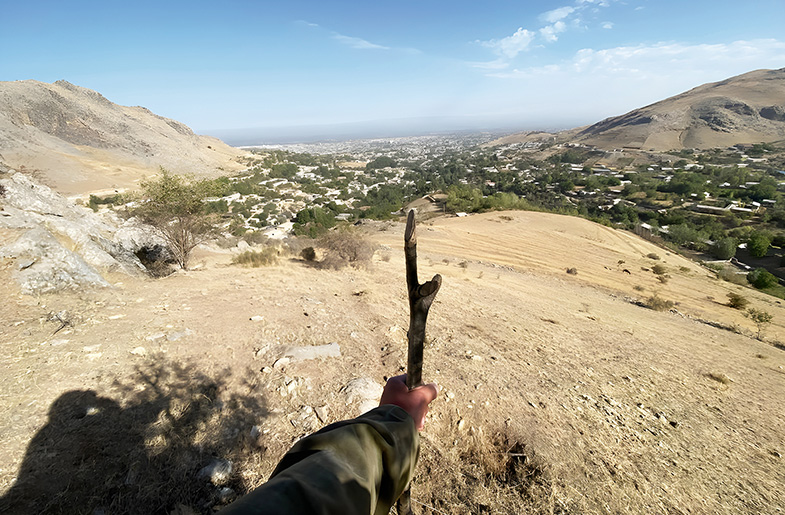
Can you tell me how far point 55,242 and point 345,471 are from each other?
9.09 metres

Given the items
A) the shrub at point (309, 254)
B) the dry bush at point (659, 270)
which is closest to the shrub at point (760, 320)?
the dry bush at point (659, 270)

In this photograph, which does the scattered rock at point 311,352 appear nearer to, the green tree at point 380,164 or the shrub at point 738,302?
the shrub at point 738,302

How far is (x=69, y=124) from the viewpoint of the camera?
185 feet

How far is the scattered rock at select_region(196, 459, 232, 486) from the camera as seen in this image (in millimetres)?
2932

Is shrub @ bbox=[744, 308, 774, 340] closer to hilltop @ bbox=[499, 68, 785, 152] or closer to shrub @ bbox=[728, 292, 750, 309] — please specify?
shrub @ bbox=[728, 292, 750, 309]

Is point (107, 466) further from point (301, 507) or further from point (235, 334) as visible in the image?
point (301, 507)

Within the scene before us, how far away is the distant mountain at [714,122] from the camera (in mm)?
96375

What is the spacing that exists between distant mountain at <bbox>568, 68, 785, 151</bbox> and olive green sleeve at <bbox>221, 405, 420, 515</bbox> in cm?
13008

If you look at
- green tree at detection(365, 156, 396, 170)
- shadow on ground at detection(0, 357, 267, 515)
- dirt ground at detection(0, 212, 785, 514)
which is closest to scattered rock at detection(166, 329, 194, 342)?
dirt ground at detection(0, 212, 785, 514)

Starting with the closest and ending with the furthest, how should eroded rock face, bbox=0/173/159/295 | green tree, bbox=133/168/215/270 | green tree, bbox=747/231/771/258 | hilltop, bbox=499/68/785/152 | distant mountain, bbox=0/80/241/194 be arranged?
eroded rock face, bbox=0/173/159/295
green tree, bbox=133/168/215/270
green tree, bbox=747/231/771/258
distant mountain, bbox=0/80/241/194
hilltop, bbox=499/68/785/152

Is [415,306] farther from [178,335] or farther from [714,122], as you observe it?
[714,122]

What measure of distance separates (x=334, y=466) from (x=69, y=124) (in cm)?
8522

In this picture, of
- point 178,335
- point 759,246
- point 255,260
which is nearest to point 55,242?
point 178,335

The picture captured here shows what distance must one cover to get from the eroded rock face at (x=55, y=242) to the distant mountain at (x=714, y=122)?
130 m
